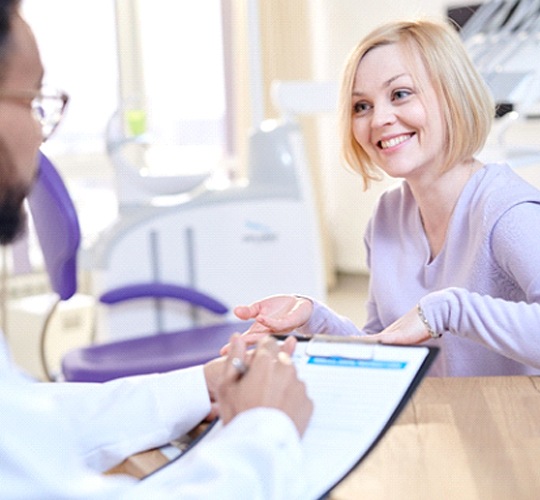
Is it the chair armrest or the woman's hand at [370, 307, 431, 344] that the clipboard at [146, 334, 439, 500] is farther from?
the chair armrest

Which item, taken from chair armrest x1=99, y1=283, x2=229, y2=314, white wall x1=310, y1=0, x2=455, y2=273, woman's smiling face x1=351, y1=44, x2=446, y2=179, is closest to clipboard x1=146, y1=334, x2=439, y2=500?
woman's smiling face x1=351, y1=44, x2=446, y2=179

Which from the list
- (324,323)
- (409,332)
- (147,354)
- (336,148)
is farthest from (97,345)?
(336,148)

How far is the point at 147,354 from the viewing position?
7.99 feet

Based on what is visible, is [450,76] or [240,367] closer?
[240,367]

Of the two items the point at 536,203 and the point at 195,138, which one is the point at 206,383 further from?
the point at 195,138

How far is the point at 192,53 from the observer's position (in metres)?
5.23

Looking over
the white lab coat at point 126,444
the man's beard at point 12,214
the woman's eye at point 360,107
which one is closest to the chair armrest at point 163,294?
the woman's eye at point 360,107

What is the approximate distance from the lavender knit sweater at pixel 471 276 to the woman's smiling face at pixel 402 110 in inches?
3.9

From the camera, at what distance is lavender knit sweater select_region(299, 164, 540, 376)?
4.56 ft

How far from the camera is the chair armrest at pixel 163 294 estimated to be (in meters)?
2.71

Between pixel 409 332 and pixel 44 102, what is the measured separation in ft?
2.06

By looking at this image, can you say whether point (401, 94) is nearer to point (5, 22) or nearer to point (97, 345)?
point (5, 22)

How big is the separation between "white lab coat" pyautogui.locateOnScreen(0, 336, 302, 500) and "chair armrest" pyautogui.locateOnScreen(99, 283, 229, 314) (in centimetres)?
158

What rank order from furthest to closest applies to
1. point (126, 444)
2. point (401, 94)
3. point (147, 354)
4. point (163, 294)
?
point (163, 294) → point (147, 354) → point (401, 94) → point (126, 444)
